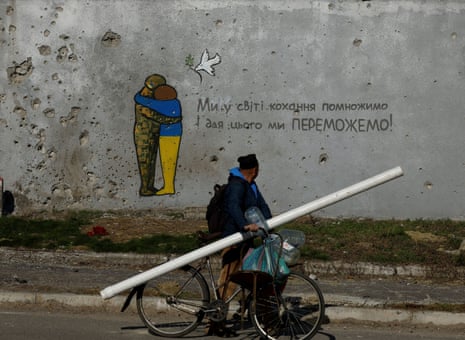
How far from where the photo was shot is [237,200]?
7.21 meters

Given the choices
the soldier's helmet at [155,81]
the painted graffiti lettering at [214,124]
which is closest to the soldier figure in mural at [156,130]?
the soldier's helmet at [155,81]

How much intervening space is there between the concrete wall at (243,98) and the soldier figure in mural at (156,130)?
0.08 meters

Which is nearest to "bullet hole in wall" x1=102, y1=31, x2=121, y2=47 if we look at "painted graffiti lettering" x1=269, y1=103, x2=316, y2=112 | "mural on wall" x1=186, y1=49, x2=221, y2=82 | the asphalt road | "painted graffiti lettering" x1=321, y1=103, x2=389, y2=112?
"mural on wall" x1=186, y1=49, x2=221, y2=82

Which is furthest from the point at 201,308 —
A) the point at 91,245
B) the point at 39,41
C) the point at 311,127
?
the point at 39,41

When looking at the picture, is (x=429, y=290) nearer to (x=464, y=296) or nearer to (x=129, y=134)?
(x=464, y=296)

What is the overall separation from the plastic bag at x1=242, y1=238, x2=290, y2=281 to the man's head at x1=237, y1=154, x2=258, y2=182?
61 cm

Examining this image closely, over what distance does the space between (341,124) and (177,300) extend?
21.4 ft

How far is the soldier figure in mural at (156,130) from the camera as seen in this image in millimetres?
13375

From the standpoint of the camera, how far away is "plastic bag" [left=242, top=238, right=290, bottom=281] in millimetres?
7012

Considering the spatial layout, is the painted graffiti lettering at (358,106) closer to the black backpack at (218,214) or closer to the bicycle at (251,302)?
the black backpack at (218,214)

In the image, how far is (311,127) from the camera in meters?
13.3

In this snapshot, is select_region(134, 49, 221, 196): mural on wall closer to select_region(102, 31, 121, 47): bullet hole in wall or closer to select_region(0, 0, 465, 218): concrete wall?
select_region(0, 0, 465, 218): concrete wall

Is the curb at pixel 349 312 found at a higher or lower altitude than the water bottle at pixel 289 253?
lower

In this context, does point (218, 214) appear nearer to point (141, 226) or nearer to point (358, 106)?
point (141, 226)
